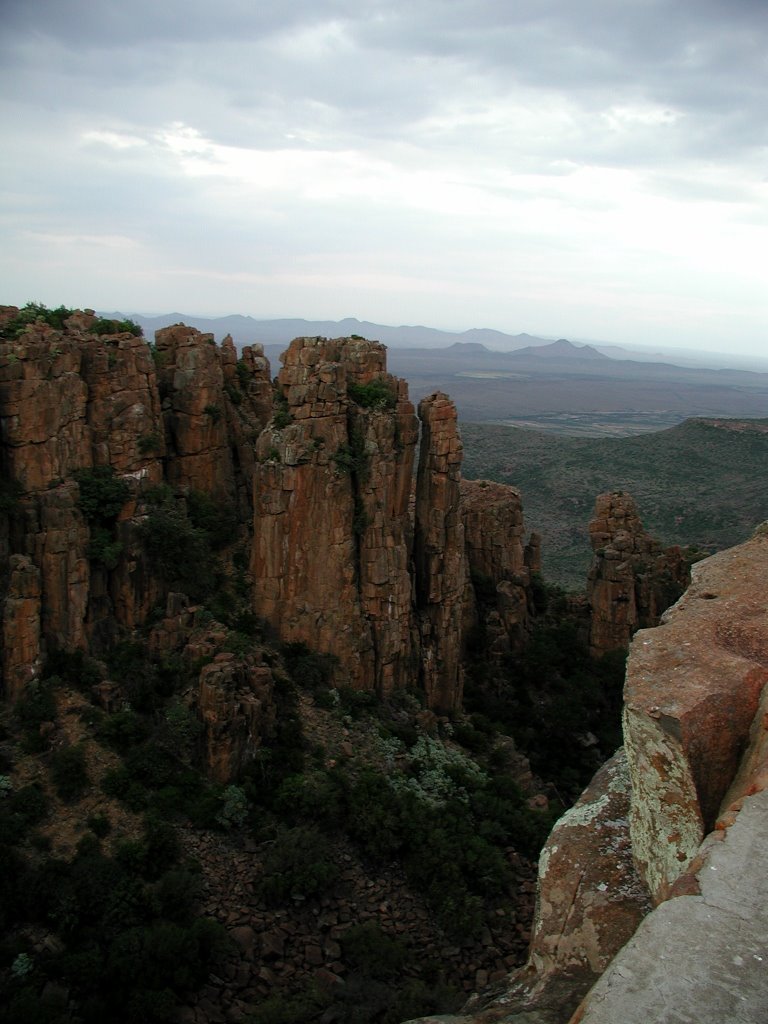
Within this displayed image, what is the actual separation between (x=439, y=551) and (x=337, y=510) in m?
5.54

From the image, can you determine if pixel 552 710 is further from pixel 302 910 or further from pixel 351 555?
pixel 302 910

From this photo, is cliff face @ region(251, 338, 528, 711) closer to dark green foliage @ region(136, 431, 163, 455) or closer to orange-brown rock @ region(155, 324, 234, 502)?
orange-brown rock @ region(155, 324, 234, 502)

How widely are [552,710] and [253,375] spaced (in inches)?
786

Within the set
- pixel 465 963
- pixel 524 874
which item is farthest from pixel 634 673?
pixel 524 874

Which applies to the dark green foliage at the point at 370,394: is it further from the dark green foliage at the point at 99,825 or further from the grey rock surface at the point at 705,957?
the grey rock surface at the point at 705,957

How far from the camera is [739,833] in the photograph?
23.6 feet

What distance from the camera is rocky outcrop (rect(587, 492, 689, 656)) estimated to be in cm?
3628

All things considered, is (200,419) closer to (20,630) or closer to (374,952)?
(20,630)

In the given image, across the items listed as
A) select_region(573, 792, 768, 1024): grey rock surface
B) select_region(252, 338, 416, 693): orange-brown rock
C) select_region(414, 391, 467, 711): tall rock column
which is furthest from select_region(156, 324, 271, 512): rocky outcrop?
select_region(573, 792, 768, 1024): grey rock surface

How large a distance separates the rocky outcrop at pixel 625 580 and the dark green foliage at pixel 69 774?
24667mm

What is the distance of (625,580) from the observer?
36.1 m

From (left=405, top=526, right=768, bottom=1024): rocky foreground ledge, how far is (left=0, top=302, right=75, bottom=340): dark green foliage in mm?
23328

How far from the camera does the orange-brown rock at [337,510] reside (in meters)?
27.5

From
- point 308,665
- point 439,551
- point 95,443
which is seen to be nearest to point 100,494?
point 95,443
